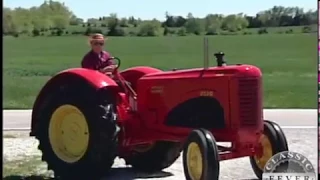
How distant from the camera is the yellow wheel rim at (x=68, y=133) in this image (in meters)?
6.08

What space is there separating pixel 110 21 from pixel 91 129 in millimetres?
3101

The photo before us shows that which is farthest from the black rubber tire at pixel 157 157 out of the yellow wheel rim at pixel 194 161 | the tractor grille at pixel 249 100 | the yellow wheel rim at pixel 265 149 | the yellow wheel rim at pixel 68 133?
the tractor grille at pixel 249 100

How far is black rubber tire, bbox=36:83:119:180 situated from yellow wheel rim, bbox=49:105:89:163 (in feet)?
0.15

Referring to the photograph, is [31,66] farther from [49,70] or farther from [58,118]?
[58,118]

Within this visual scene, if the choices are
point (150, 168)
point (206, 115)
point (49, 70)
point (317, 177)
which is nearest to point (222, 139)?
point (206, 115)

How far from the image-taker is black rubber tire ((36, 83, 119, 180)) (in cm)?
583

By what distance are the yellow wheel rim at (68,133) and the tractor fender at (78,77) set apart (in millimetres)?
223

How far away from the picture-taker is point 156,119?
609cm

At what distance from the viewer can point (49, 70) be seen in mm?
15180

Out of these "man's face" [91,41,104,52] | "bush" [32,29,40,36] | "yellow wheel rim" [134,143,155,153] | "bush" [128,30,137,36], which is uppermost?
"man's face" [91,41,104,52]

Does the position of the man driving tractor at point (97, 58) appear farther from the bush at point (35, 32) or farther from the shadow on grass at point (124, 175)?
the bush at point (35, 32)

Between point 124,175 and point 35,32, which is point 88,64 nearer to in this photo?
point 124,175

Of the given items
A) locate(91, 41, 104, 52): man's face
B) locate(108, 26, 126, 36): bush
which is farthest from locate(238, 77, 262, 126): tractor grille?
locate(108, 26, 126, 36): bush

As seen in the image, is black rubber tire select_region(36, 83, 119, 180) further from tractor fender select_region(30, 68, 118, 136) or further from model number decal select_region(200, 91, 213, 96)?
model number decal select_region(200, 91, 213, 96)
